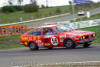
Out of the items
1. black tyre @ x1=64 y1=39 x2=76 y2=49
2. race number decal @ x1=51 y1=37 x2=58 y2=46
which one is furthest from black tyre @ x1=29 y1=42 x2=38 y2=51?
black tyre @ x1=64 y1=39 x2=76 y2=49

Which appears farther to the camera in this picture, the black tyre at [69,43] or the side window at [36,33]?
the side window at [36,33]

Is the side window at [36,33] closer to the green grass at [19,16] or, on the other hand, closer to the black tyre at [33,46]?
the black tyre at [33,46]

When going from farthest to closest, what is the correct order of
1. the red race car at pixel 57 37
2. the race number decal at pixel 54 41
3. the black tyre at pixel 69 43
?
the race number decal at pixel 54 41
the black tyre at pixel 69 43
the red race car at pixel 57 37

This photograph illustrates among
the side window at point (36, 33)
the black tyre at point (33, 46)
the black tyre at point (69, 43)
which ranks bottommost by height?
the black tyre at point (33, 46)

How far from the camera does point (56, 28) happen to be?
482 inches

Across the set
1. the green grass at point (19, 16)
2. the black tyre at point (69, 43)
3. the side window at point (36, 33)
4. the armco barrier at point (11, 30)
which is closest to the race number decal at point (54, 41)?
the black tyre at point (69, 43)

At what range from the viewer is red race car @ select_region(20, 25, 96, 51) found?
11283mm

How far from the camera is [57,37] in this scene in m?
11.9

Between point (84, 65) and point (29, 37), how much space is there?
721 centimetres

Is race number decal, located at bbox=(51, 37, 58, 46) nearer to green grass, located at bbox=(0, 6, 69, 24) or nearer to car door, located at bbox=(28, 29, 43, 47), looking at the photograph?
car door, located at bbox=(28, 29, 43, 47)

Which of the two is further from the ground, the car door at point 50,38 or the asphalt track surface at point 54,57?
the car door at point 50,38

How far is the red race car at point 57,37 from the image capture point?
11.3 m

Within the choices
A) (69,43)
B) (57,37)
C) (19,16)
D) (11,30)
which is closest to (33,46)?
(57,37)

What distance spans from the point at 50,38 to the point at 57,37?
17.9 inches
